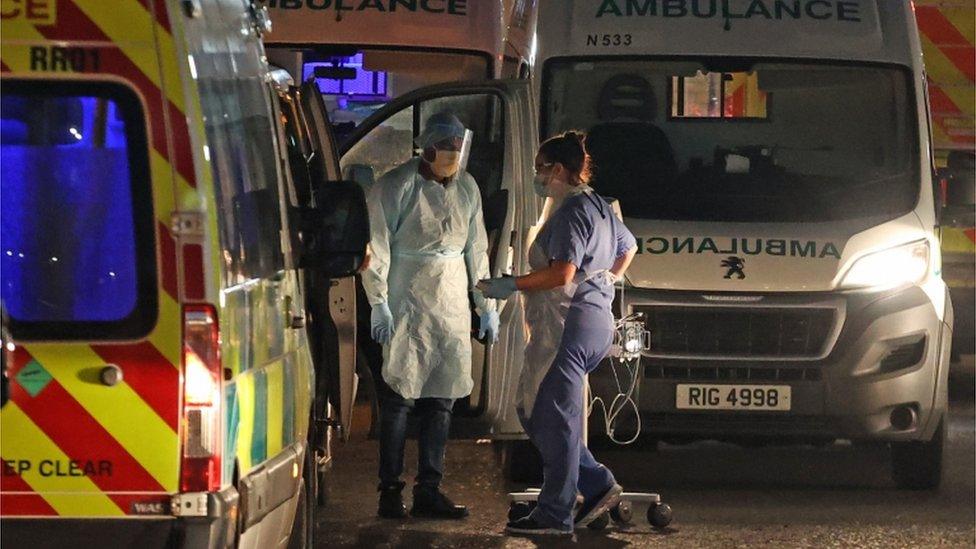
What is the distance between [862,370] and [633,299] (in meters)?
1.13

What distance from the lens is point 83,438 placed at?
212 inches

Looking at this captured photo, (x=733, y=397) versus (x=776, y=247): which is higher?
(x=776, y=247)

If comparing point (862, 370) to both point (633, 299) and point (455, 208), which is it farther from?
point (455, 208)

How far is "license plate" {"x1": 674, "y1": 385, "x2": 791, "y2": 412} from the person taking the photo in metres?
10.4

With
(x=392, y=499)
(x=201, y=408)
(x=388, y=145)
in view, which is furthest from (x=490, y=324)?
(x=201, y=408)

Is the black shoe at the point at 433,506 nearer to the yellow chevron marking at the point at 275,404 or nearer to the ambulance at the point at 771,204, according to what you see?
the ambulance at the point at 771,204

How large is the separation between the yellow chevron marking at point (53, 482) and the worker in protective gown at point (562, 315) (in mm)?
3531

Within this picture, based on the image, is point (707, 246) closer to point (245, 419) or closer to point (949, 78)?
point (245, 419)

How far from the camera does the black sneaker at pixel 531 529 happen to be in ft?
29.0

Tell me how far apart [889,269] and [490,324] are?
199 cm

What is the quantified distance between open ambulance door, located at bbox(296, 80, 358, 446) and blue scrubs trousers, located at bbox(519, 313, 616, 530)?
0.77 metres

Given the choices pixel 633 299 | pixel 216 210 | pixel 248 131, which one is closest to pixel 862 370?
pixel 633 299

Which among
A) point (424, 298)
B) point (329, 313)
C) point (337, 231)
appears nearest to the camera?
point (337, 231)

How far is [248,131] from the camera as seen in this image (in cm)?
636
